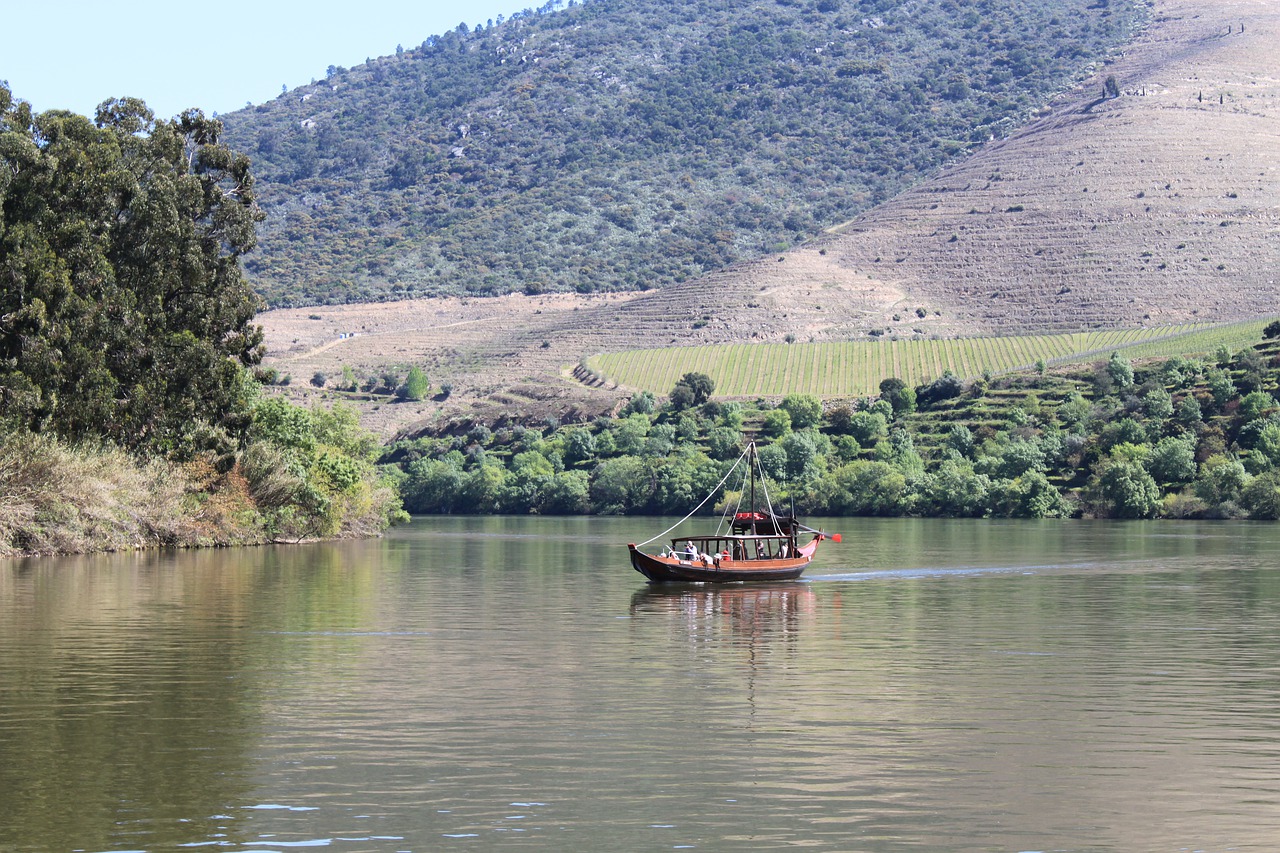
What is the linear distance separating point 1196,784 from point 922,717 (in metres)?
5.98

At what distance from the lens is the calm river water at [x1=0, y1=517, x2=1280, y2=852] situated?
19.0 m

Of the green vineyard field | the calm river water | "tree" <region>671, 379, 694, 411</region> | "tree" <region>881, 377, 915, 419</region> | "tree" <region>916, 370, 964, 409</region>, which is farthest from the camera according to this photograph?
the green vineyard field

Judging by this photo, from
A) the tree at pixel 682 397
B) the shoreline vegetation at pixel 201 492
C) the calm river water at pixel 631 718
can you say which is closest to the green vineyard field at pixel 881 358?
the tree at pixel 682 397

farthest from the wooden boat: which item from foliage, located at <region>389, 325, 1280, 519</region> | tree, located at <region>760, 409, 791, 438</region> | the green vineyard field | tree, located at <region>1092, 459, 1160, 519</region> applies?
the green vineyard field

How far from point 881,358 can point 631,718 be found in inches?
6328

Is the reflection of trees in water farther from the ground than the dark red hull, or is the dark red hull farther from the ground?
the dark red hull

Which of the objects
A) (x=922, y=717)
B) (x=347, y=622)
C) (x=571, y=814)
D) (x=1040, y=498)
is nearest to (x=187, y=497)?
(x=347, y=622)

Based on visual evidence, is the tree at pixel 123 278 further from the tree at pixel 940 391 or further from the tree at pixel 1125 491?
the tree at pixel 940 391

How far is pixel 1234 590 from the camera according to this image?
53812 millimetres

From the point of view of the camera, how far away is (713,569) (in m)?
57.2

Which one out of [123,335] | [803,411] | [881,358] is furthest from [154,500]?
[881,358]

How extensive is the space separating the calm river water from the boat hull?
3.61 meters

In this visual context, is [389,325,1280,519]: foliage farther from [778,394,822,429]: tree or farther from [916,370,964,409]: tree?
[916,370,964,409]: tree

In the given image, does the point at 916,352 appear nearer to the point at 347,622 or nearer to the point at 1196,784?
the point at 347,622
